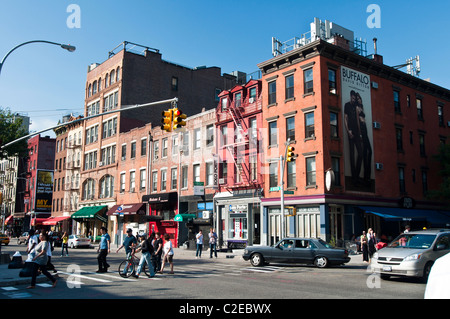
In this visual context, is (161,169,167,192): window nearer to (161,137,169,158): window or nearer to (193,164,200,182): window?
(161,137,169,158): window

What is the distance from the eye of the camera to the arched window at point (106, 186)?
170ft

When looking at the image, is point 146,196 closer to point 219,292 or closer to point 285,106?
point 285,106

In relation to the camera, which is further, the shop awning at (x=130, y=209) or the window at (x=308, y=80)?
the shop awning at (x=130, y=209)

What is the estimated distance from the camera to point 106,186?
174 ft

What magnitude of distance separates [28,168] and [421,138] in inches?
2772

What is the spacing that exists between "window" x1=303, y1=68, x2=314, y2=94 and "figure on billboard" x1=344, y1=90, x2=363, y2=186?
10.2 feet

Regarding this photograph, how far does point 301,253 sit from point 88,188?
141 ft

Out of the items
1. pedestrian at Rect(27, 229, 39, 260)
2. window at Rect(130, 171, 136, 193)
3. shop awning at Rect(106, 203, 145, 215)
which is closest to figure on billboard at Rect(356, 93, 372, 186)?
pedestrian at Rect(27, 229, 39, 260)

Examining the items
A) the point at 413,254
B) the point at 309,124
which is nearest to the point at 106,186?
the point at 309,124

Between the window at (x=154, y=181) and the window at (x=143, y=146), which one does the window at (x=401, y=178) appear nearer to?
the window at (x=154, y=181)

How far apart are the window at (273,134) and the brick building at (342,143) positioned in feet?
0.26

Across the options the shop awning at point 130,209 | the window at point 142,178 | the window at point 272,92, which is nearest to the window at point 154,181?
the window at point 142,178

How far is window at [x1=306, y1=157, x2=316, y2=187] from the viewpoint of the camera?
29953 mm

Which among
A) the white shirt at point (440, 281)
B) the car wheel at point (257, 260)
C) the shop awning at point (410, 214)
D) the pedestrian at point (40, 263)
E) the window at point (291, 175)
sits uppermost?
the window at point (291, 175)
